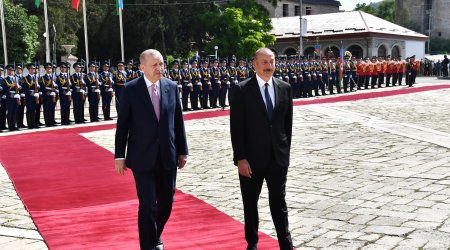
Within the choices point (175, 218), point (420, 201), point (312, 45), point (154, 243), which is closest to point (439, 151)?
point (420, 201)

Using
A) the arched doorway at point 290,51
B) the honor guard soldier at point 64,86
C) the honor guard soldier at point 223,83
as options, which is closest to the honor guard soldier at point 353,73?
the honor guard soldier at point 223,83

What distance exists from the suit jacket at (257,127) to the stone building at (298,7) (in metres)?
61.3

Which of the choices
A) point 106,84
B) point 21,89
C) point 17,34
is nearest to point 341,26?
point 17,34

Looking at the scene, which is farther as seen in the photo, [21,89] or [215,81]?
[215,81]

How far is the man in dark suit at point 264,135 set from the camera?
14.7 feet

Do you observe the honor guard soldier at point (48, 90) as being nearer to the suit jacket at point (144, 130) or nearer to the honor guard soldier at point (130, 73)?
the honor guard soldier at point (130, 73)

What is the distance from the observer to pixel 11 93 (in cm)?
1475

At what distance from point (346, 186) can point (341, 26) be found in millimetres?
42565

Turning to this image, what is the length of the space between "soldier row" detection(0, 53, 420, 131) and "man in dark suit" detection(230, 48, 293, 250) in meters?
7.49

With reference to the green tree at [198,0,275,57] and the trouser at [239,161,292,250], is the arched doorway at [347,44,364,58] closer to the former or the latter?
the green tree at [198,0,275,57]

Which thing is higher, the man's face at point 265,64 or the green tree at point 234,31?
the green tree at point 234,31

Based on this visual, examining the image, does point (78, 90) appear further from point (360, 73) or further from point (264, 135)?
point (360, 73)

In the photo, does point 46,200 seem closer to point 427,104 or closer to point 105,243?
point 105,243

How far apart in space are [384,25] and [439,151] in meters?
41.2
